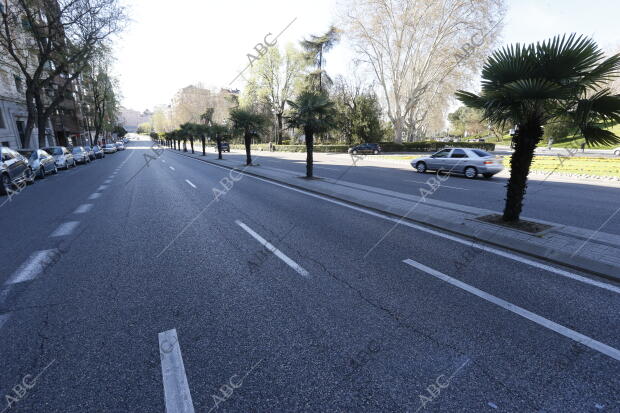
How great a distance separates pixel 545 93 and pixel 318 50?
147ft

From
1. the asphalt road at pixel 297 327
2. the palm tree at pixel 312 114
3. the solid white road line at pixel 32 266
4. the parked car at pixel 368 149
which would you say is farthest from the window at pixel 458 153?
the parked car at pixel 368 149

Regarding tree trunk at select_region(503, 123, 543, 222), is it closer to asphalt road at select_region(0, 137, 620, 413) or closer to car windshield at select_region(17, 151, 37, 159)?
asphalt road at select_region(0, 137, 620, 413)

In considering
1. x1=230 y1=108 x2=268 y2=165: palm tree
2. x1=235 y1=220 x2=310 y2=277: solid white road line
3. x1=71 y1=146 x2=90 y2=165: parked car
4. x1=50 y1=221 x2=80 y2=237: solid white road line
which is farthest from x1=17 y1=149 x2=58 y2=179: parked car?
x1=235 y1=220 x2=310 y2=277: solid white road line

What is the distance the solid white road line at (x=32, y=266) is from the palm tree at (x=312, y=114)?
11201 millimetres

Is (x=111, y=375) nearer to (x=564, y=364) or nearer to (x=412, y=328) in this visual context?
Result: (x=412, y=328)

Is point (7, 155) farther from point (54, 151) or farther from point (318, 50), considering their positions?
point (318, 50)

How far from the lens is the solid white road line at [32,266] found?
4.41m

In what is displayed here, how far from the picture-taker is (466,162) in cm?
1580

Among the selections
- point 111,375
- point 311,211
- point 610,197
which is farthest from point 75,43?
point 610,197

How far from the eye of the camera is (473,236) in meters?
6.12

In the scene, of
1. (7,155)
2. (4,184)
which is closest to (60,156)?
(7,155)

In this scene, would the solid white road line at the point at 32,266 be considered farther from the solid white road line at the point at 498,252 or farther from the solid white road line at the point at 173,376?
the solid white road line at the point at 498,252

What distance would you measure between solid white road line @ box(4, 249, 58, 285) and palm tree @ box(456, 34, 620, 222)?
8756 mm

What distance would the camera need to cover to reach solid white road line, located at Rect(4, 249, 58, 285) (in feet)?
14.5
